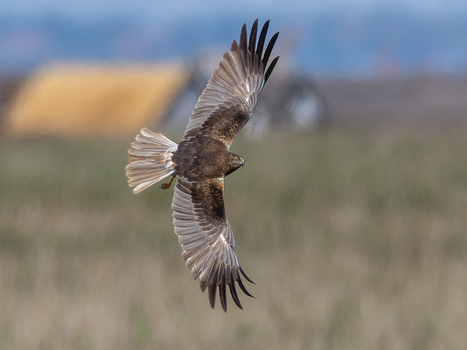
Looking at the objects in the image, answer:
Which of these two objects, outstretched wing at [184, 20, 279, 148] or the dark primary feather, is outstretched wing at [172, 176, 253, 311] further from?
outstretched wing at [184, 20, 279, 148]

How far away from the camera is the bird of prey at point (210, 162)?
1.56 meters

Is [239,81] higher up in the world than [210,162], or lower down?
higher up

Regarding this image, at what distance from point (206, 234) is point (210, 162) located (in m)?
0.36

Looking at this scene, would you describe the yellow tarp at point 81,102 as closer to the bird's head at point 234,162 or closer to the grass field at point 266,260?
the grass field at point 266,260

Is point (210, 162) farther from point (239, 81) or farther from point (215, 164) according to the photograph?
point (239, 81)

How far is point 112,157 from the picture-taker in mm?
2986

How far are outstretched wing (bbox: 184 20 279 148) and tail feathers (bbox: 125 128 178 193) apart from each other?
0.22 metres

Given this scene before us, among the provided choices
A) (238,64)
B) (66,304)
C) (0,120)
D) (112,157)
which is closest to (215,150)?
(238,64)

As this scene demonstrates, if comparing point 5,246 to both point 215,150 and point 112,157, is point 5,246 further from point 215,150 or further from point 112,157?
point 215,150

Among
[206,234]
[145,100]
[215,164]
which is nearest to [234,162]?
[215,164]

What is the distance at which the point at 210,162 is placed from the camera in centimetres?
151

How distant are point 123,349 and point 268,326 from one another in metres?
1.73

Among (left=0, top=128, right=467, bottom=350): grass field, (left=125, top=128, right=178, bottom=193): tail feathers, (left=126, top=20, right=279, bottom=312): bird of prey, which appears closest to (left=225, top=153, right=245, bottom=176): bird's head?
(left=126, top=20, right=279, bottom=312): bird of prey

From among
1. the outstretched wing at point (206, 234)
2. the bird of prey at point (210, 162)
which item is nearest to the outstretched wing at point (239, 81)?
the bird of prey at point (210, 162)
